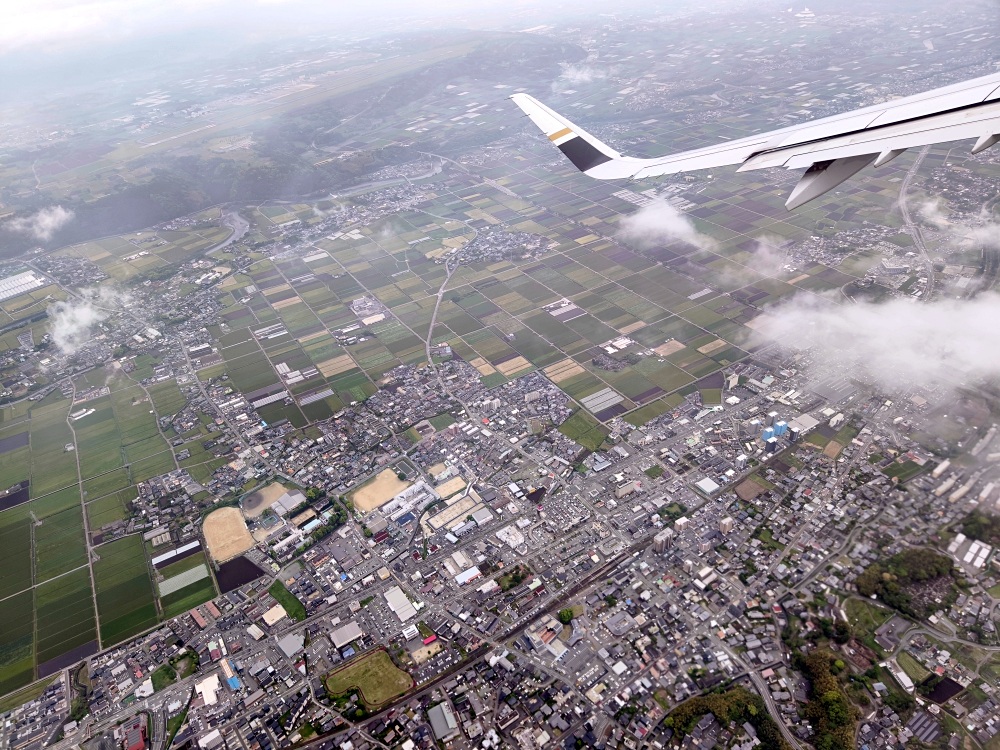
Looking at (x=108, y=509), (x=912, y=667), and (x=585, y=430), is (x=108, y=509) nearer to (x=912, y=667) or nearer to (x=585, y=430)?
(x=585, y=430)

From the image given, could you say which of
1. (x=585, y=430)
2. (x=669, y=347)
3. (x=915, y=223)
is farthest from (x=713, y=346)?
(x=915, y=223)

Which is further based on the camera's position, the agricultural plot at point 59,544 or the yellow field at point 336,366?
the yellow field at point 336,366

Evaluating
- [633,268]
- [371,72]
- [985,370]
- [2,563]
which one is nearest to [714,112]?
[633,268]

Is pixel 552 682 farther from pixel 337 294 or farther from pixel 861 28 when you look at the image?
pixel 861 28

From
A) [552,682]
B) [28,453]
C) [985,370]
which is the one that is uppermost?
[985,370]

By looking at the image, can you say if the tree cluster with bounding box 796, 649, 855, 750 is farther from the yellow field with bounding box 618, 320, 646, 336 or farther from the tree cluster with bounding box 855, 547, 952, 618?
the yellow field with bounding box 618, 320, 646, 336

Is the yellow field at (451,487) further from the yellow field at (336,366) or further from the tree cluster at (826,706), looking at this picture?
the tree cluster at (826,706)

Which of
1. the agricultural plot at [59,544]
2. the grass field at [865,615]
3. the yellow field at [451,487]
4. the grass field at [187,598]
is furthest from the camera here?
the yellow field at [451,487]

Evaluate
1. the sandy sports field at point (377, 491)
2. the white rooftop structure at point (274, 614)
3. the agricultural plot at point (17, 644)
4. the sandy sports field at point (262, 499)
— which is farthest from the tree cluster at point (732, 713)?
the agricultural plot at point (17, 644)
